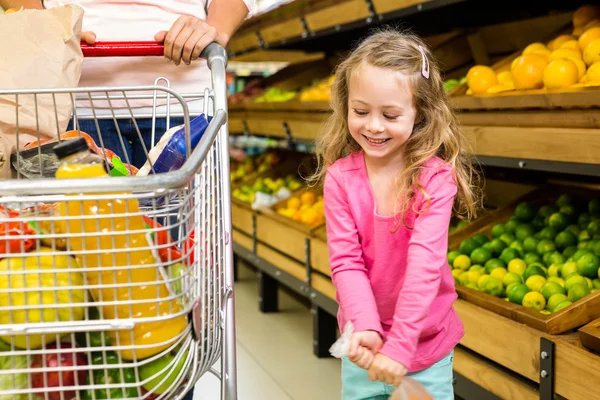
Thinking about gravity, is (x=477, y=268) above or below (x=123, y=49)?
below

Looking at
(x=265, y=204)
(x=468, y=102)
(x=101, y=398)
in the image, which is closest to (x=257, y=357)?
(x=265, y=204)

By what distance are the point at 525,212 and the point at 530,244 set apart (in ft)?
0.63

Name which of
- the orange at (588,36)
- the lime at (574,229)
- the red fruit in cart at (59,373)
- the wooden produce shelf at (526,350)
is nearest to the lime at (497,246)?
the lime at (574,229)

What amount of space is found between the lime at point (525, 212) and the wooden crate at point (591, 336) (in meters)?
0.94

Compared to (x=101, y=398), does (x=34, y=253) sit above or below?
above

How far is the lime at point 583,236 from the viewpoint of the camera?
8.14ft

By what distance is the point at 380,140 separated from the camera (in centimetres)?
147

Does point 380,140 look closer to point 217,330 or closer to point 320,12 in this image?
point 217,330

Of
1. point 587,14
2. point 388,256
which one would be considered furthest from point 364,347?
point 587,14

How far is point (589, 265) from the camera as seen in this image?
88.6 inches

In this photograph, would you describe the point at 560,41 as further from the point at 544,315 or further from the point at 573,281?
the point at 544,315

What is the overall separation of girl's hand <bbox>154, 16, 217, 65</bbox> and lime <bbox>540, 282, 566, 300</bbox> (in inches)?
47.4

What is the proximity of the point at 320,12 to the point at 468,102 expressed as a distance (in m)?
1.33

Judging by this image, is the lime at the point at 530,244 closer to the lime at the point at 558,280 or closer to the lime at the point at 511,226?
the lime at the point at 511,226
